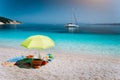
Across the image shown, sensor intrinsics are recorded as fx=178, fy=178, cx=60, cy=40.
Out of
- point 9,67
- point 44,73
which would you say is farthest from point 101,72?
point 9,67

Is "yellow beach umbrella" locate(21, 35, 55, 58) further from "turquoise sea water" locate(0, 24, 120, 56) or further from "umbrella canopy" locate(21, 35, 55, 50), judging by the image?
"turquoise sea water" locate(0, 24, 120, 56)

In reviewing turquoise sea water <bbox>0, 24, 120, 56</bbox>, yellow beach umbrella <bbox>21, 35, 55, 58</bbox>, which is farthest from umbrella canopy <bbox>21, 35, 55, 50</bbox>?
turquoise sea water <bbox>0, 24, 120, 56</bbox>

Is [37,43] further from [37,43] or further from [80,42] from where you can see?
[80,42]

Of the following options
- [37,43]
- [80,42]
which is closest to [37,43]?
[37,43]

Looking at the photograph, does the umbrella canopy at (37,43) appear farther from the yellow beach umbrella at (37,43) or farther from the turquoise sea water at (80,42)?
the turquoise sea water at (80,42)

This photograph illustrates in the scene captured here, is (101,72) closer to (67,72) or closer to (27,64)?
(67,72)

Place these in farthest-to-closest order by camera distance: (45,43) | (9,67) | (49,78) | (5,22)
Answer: (5,22) → (45,43) → (9,67) → (49,78)

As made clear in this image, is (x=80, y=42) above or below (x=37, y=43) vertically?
below

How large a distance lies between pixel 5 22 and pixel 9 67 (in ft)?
570

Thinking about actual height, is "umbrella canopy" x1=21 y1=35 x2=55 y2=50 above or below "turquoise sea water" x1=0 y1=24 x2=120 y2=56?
above

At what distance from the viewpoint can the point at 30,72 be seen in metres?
7.27

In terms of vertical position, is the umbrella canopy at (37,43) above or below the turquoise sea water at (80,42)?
above

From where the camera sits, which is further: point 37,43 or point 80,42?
point 80,42

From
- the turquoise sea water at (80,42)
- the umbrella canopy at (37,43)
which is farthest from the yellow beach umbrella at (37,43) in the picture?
the turquoise sea water at (80,42)
